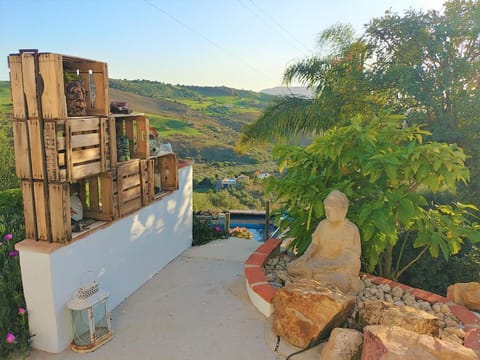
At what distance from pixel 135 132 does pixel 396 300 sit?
379cm

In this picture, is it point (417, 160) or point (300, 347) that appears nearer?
point (300, 347)

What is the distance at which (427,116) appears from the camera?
22.6ft

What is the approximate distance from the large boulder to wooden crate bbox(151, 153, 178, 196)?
371 cm

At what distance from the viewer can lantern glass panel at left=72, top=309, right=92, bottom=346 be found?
3475 millimetres

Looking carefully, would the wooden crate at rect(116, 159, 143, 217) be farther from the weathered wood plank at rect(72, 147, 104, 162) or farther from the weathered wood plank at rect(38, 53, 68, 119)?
the weathered wood plank at rect(38, 53, 68, 119)

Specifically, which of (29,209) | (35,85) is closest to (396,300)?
(29,209)

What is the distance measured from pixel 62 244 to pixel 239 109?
31142mm

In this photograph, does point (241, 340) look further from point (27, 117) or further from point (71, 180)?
point (27, 117)

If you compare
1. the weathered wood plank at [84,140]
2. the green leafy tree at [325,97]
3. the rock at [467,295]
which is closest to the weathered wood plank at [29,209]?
the weathered wood plank at [84,140]

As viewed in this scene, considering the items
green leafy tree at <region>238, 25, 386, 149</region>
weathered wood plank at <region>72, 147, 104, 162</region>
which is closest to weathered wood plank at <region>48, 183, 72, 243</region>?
weathered wood plank at <region>72, 147, 104, 162</region>

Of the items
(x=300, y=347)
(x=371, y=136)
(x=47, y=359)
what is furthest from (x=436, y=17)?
(x=47, y=359)

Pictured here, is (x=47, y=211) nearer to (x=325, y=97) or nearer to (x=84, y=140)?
(x=84, y=140)

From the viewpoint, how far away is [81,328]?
3531 mm

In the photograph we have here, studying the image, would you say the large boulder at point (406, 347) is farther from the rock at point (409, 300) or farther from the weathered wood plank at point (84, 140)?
the weathered wood plank at point (84, 140)
